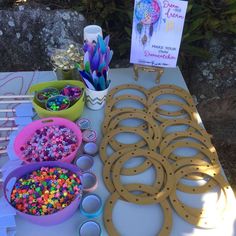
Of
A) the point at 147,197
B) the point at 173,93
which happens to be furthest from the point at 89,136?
the point at 173,93

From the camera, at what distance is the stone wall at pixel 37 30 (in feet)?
5.19

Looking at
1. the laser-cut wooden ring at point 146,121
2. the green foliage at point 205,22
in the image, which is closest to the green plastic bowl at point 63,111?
the laser-cut wooden ring at point 146,121

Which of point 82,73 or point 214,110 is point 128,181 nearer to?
point 82,73

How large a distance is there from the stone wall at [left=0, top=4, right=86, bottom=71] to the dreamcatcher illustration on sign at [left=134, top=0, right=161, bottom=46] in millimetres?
526

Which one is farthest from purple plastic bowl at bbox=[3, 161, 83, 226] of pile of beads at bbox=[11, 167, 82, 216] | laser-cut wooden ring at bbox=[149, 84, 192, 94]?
laser-cut wooden ring at bbox=[149, 84, 192, 94]

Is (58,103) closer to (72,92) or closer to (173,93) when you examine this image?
(72,92)

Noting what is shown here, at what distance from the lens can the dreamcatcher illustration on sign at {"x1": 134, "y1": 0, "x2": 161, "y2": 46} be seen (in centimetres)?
108

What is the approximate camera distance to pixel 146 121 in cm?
109

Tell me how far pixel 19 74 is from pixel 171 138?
2.14 ft

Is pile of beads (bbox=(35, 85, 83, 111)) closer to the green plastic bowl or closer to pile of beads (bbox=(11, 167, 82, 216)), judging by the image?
the green plastic bowl

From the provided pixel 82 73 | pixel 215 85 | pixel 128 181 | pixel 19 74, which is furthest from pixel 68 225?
pixel 215 85

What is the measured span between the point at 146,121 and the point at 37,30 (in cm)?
85

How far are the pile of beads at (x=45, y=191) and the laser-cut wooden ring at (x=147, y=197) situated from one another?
0.12 metres

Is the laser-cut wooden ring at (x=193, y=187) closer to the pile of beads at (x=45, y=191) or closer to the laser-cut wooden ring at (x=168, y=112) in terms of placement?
the laser-cut wooden ring at (x=168, y=112)
